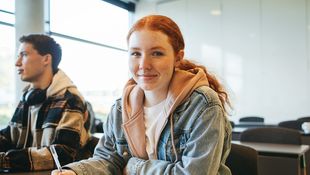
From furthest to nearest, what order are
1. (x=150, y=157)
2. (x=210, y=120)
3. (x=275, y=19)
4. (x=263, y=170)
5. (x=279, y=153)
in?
(x=275, y=19)
(x=263, y=170)
(x=279, y=153)
(x=150, y=157)
(x=210, y=120)

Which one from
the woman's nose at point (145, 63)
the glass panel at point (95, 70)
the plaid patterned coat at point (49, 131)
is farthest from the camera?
the glass panel at point (95, 70)

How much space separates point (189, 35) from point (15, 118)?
19.6ft

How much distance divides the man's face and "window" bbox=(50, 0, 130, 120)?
3549mm

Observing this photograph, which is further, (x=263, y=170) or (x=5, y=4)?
(x=5, y=4)

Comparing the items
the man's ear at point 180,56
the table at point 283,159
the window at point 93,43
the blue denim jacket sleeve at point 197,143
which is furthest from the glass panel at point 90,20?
the blue denim jacket sleeve at point 197,143

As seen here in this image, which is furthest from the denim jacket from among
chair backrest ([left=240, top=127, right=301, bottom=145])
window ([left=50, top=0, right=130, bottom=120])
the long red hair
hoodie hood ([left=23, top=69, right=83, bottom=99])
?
window ([left=50, top=0, right=130, bottom=120])

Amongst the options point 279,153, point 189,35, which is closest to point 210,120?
point 279,153

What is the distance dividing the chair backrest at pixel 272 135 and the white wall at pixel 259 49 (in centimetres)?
357

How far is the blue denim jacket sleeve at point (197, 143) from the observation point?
0.95 metres

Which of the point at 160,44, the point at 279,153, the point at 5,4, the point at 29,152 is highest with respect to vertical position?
the point at 5,4

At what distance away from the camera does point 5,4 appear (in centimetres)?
438

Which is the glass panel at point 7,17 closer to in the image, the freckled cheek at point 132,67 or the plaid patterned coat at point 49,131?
the plaid patterned coat at point 49,131

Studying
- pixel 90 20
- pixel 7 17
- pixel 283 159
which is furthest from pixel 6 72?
pixel 283 159

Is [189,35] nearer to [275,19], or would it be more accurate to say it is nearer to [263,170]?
[275,19]
